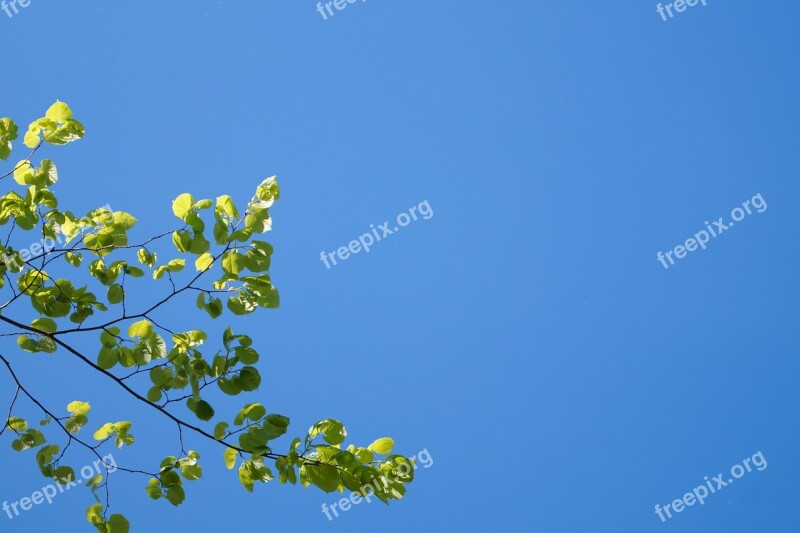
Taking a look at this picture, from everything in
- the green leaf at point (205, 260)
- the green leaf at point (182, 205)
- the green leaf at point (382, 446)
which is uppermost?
the green leaf at point (182, 205)

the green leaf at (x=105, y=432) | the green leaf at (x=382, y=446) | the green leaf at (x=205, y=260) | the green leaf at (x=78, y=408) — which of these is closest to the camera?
the green leaf at (x=382, y=446)

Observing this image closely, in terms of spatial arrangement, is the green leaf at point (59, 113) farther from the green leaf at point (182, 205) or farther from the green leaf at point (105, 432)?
the green leaf at point (105, 432)

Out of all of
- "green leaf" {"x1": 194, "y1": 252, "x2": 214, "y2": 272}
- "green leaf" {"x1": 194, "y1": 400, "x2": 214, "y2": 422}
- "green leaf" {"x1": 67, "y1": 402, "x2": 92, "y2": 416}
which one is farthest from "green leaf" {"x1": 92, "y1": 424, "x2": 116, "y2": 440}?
"green leaf" {"x1": 194, "y1": 252, "x2": 214, "y2": 272}

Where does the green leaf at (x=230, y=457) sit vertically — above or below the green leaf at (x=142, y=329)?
below

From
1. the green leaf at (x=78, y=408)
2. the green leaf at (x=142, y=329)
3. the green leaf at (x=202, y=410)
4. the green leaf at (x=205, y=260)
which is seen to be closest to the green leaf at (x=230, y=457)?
the green leaf at (x=202, y=410)

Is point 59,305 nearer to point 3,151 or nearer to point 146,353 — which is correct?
point 146,353

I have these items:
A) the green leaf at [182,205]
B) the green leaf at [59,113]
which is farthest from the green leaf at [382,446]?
the green leaf at [59,113]

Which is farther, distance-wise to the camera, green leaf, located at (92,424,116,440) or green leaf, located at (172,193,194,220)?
green leaf, located at (92,424,116,440)

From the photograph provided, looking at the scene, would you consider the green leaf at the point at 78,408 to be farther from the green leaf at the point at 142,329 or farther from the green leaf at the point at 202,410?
the green leaf at the point at 202,410

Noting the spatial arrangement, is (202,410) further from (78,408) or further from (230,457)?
(78,408)

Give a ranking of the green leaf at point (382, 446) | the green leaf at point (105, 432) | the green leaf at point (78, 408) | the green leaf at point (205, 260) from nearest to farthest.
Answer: the green leaf at point (382, 446) → the green leaf at point (205, 260) → the green leaf at point (105, 432) → the green leaf at point (78, 408)

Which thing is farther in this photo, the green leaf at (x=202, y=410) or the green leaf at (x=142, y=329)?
the green leaf at (x=142, y=329)

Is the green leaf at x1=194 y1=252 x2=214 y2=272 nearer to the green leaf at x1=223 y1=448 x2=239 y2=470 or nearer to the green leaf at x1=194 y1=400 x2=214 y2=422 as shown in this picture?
the green leaf at x1=194 y1=400 x2=214 y2=422

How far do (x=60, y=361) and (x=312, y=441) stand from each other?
6587 mm
